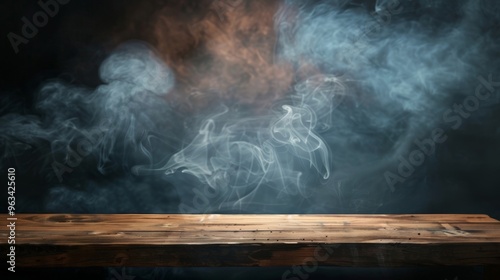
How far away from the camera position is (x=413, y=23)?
307 cm

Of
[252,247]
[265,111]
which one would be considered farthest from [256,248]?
[265,111]

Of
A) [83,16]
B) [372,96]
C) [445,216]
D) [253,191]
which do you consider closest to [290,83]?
[372,96]

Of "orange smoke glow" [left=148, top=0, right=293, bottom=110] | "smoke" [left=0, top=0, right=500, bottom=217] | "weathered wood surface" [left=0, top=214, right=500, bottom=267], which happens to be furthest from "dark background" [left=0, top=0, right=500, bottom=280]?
"weathered wood surface" [left=0, top=214, right=500, bottom=267]

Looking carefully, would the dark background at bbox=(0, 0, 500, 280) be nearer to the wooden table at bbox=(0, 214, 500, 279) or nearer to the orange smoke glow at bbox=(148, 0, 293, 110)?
the orange smoke glow at bbox=(148, 0, 293, 110)

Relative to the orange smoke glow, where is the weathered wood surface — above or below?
below

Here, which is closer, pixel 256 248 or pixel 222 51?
pixel 256 248

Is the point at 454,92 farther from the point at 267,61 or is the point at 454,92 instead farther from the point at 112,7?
the point at 112,7

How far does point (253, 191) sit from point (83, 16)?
6.09 feet

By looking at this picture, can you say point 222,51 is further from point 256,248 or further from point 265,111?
point 256,248

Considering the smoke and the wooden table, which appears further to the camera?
the smoke

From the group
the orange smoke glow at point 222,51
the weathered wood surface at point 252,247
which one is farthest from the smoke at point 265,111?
the weathered wood surface at point 252,247

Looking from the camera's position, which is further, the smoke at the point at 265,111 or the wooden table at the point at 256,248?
the smoke at the point at 265,111

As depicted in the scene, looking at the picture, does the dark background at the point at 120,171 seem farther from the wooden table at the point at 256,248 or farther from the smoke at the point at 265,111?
the wooden table at the point at 256,248

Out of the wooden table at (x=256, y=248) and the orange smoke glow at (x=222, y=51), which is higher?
the orange smoke glow at (x=222, y=51)
